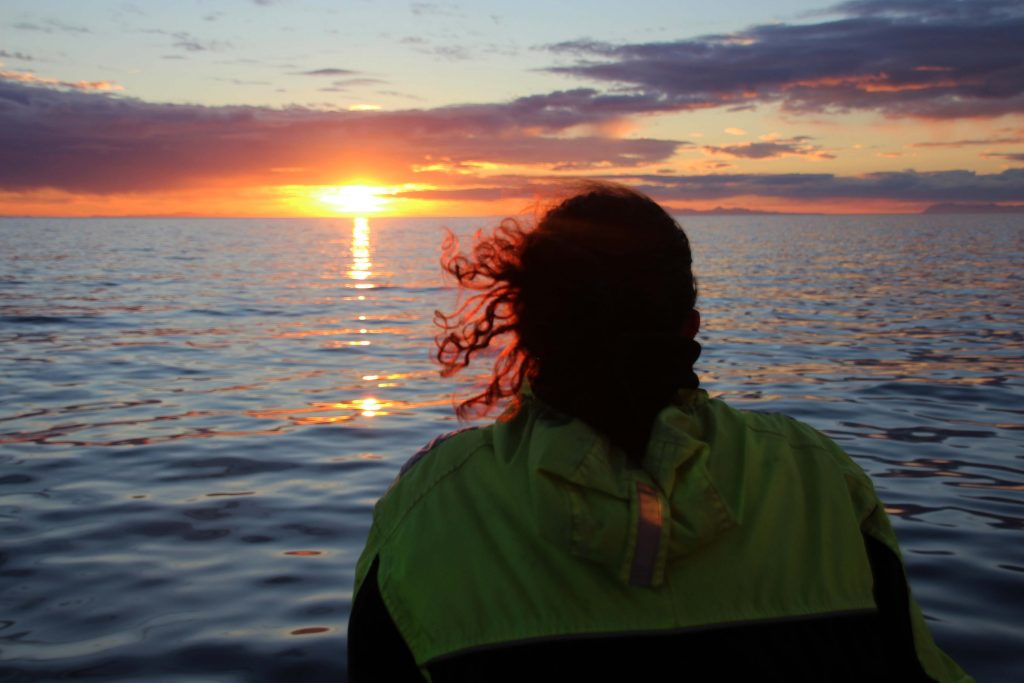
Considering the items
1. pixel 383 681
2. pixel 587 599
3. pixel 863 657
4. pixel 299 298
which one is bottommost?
pixel 299 298

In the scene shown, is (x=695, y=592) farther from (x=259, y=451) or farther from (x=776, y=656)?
(x=259, y=451)

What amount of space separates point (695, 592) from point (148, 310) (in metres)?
19.5

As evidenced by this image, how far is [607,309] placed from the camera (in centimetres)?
176

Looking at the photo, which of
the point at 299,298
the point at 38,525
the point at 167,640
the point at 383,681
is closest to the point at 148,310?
the point at 299,298

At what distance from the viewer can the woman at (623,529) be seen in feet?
5.24

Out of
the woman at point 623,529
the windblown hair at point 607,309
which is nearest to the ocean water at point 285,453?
the woman at point 623,529

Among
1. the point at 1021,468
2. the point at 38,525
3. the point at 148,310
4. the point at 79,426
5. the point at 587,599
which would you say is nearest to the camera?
the point at 587,599

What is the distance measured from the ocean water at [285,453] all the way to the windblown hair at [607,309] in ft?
9.46

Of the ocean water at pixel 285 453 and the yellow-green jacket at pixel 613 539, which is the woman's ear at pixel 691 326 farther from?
the ocean water at pixel 285 453

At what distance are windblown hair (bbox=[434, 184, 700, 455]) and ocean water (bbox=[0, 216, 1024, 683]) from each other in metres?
2.88

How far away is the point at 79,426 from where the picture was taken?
8852 mm

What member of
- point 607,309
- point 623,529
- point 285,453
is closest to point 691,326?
point 607,309

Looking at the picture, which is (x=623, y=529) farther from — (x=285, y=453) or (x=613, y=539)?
(x=285, y=453)

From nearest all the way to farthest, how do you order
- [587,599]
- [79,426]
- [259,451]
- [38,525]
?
1. [587,599]
2. [38,525]
3. [259,451]
4. [79,426]
